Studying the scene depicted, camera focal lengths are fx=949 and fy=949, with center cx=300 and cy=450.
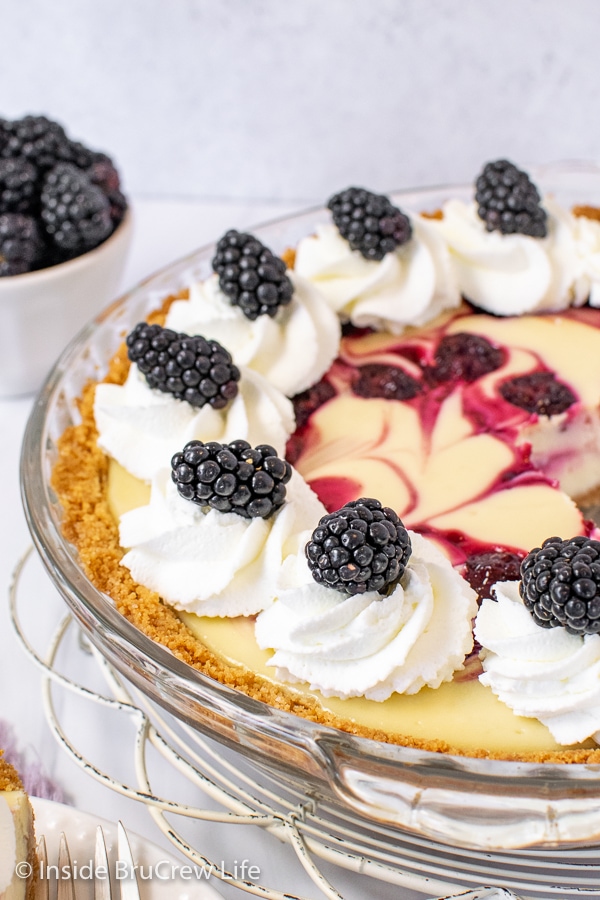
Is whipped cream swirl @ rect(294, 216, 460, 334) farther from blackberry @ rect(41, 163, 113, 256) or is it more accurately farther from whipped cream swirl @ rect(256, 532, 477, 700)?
whipped cream swirl @ rect(256, 532, 477, 700)

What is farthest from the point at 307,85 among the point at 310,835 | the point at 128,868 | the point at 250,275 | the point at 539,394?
the point at 128,868

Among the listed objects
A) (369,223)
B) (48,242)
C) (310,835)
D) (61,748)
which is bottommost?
(61,748)

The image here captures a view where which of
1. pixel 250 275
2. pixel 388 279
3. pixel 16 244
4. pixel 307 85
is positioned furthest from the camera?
pixel 307 85

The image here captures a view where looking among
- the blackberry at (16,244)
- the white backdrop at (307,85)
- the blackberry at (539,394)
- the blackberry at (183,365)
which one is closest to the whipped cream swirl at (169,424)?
the blackberry at (183,365)

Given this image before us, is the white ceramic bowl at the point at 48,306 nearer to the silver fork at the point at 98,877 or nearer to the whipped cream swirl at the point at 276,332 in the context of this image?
the whipped cream swirl at the point at 276,332

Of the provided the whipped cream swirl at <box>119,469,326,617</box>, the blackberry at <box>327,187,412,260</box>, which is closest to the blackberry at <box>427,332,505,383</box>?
the blackberry at <box>327,187,412,260</box>

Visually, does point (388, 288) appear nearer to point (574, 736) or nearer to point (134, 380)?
point (134, 380)

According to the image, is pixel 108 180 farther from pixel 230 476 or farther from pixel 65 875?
pixel 65 875
